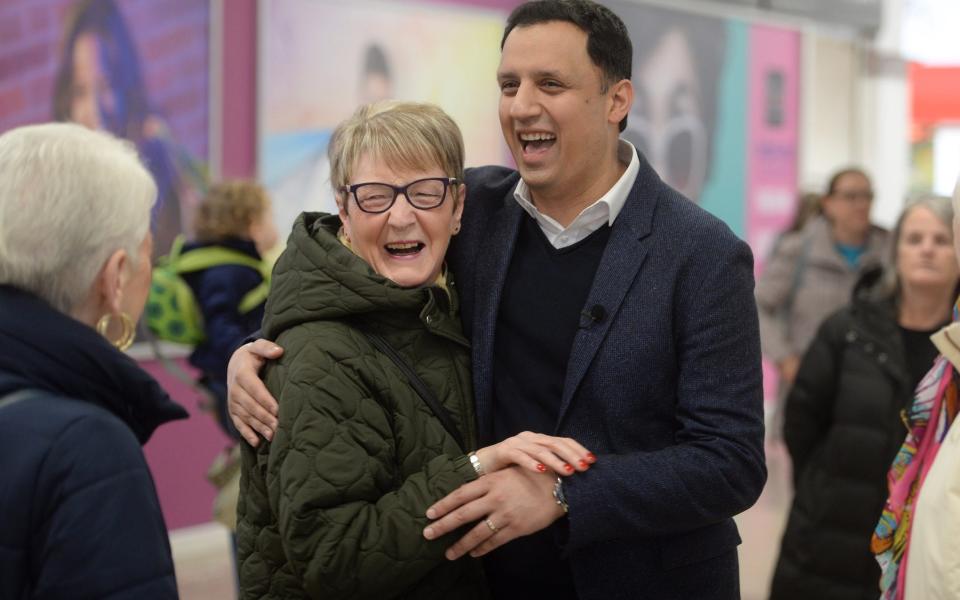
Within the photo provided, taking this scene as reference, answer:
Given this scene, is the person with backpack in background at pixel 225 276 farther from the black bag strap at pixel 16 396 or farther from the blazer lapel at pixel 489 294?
the black bag strap at pixel 16 396

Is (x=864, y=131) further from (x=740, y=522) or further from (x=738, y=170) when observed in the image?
(x=740, y=522)

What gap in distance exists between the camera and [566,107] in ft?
6.72

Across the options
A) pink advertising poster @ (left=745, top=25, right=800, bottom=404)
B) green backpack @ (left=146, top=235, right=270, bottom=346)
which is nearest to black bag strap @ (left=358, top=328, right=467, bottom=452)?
green backpack @ (left=146, top=235, right=270, bottom=346)

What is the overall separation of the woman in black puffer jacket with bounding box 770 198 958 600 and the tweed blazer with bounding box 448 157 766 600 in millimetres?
1648

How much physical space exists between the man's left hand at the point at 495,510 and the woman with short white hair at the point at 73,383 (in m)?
0.45

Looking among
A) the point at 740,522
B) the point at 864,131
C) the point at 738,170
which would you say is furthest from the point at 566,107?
the point at 864,131

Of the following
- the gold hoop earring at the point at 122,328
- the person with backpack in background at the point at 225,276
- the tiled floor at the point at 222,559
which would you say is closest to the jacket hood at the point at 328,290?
the gold hoop earring at the point at 122,328

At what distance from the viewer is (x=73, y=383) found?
1458 millimetres

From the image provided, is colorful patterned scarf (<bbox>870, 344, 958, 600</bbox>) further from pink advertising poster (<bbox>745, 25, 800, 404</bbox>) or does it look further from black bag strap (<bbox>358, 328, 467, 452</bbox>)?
pink advertising poster (<bbox>745, 25, 800, 404</bbox>)

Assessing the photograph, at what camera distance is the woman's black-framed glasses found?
6.30 ft

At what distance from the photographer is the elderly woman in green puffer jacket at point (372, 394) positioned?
1723mm

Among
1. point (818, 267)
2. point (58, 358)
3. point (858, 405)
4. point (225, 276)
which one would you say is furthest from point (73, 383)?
point (818, 267)

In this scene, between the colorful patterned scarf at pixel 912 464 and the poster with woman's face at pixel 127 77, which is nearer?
the colorful patterned scarf at pixel 912 464

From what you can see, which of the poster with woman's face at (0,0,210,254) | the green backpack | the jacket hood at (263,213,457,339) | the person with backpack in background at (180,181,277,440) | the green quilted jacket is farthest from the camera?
the poster with woman's face at (0,0,210,254)
